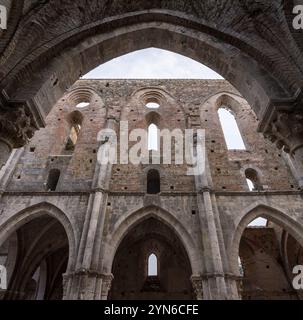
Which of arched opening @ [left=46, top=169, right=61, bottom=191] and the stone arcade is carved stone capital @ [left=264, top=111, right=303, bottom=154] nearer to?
the stone arcade

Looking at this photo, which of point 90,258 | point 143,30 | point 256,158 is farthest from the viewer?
point 256,158

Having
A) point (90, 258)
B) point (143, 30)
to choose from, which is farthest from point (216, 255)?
point (143, 30)

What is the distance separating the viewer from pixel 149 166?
446 inches

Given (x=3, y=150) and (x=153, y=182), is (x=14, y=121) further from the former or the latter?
(x=153, y=182)

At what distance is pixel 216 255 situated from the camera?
786cm

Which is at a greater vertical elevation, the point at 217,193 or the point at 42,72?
the point at 217,193

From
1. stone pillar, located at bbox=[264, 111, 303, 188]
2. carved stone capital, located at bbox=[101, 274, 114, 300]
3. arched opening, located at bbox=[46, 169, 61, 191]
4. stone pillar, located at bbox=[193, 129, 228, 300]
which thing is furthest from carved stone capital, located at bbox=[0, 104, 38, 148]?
arched opening, located at bbox=[46, 169, 61, 191]

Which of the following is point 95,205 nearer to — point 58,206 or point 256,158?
point 58,206

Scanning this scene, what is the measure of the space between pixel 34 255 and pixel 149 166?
6.33 meters

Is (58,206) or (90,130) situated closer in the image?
(58,206)

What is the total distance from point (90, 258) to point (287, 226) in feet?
22.9

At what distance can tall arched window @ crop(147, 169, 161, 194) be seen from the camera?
11.4 m

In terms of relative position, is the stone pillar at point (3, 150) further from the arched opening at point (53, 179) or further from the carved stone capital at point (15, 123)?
the arched opening at point (53, 179)
